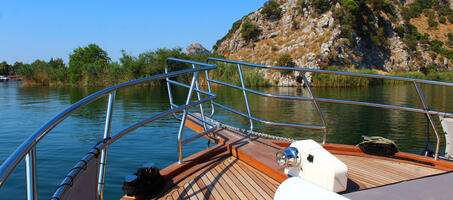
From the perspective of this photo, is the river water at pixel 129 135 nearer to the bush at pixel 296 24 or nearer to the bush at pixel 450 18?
the bush at pixel 296 24

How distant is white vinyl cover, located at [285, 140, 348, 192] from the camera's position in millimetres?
1926

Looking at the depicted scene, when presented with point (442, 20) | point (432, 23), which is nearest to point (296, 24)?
point (432, 23)

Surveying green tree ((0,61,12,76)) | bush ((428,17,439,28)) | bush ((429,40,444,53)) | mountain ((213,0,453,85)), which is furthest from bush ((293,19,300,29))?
green tree ((0,61,12,76))

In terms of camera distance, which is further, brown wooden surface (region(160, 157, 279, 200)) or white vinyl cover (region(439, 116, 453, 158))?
white vinyl cover (region(439, 116, 453, 158))

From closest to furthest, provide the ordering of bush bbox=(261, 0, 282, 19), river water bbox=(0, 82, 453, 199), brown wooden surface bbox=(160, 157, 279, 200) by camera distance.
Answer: brown wooden surface bbox=(160, 157, 279, 200) < river water bbox=(0, 82, 453, 199) < bush bbox=(261, 0, 282, 19)

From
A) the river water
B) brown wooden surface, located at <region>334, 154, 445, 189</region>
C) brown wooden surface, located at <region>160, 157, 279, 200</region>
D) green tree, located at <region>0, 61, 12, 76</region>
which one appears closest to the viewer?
brown wooden surface, located at <region>160, 157, 279, 200</region>

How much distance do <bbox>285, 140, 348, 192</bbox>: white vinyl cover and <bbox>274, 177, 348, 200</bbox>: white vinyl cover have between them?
115 centimetres

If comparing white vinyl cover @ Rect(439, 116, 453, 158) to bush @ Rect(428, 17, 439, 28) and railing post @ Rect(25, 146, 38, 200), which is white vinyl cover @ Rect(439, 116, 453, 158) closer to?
railing post @ Rect(25, 146, 38, 200)

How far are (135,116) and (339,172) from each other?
961cm

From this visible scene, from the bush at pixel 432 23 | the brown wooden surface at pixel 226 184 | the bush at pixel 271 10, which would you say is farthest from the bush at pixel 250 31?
the brown wooden surface at pixel 226 184

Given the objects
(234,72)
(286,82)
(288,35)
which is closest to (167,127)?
(234,72)

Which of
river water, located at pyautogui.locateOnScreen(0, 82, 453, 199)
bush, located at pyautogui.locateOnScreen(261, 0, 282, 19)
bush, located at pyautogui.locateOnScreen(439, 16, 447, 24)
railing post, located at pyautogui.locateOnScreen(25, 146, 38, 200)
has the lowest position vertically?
river water, located at pyautogui.locateOnScreen(0, 82, 453, 199)

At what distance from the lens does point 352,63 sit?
41.6 m

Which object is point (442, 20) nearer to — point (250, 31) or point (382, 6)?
point (382, 6)
